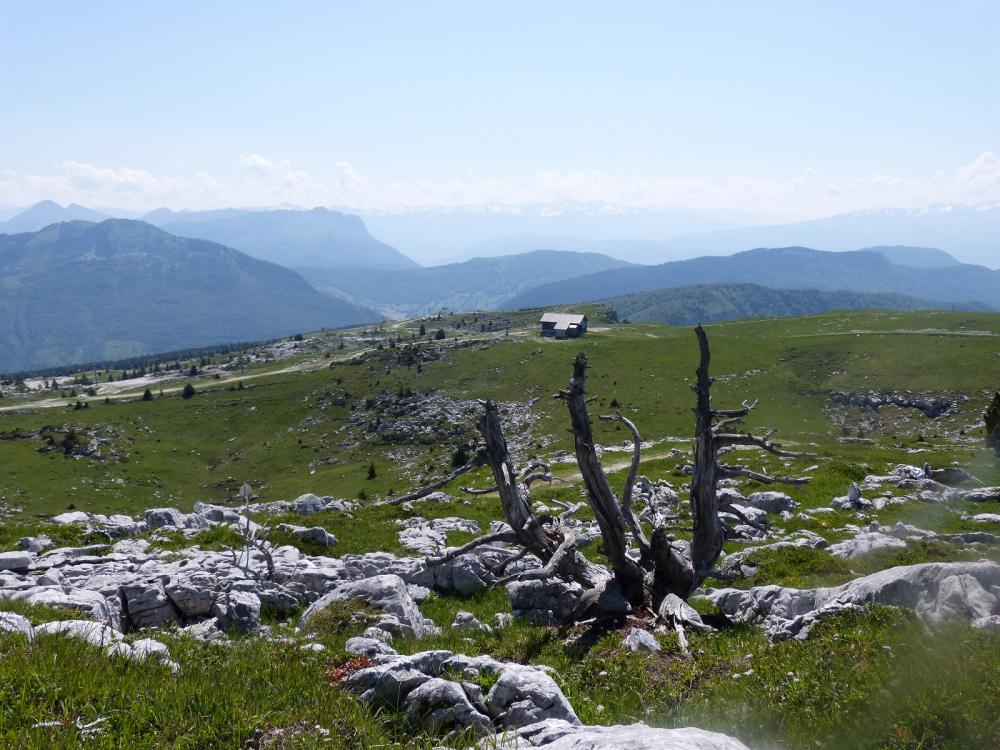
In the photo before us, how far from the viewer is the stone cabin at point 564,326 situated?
154 m

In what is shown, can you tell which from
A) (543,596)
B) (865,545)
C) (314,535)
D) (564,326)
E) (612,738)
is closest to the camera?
(612,738)

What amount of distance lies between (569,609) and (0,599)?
12.9 m

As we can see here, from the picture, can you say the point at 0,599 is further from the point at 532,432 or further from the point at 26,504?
the point at 26,504

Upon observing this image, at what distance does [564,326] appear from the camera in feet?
515

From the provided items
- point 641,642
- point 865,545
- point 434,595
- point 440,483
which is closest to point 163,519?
point 434,595

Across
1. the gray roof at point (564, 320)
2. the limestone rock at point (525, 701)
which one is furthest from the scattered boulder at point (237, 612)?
the gray roof at point (564, 320)

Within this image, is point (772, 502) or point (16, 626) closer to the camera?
point (16, 626)

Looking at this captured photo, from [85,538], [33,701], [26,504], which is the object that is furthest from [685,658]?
[26,504]

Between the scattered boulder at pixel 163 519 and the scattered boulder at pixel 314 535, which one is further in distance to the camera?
the scattered boulder at pixel 163 519

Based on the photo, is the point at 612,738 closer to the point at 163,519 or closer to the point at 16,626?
the point at 16,626

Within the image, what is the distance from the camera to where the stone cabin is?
154 metres

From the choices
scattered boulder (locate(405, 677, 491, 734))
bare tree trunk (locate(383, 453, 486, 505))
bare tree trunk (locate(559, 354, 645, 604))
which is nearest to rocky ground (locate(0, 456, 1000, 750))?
scattered boulder (locate(405, 677, 491, 734))

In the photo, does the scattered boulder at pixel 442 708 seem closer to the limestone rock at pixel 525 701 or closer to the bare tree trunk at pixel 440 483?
the limestone rock at pixel 525 701

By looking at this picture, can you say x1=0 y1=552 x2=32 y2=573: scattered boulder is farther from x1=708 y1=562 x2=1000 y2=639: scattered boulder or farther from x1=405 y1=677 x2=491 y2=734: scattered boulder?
x1=708 y1=562 x2=1000 y2=639: scattered boulder
